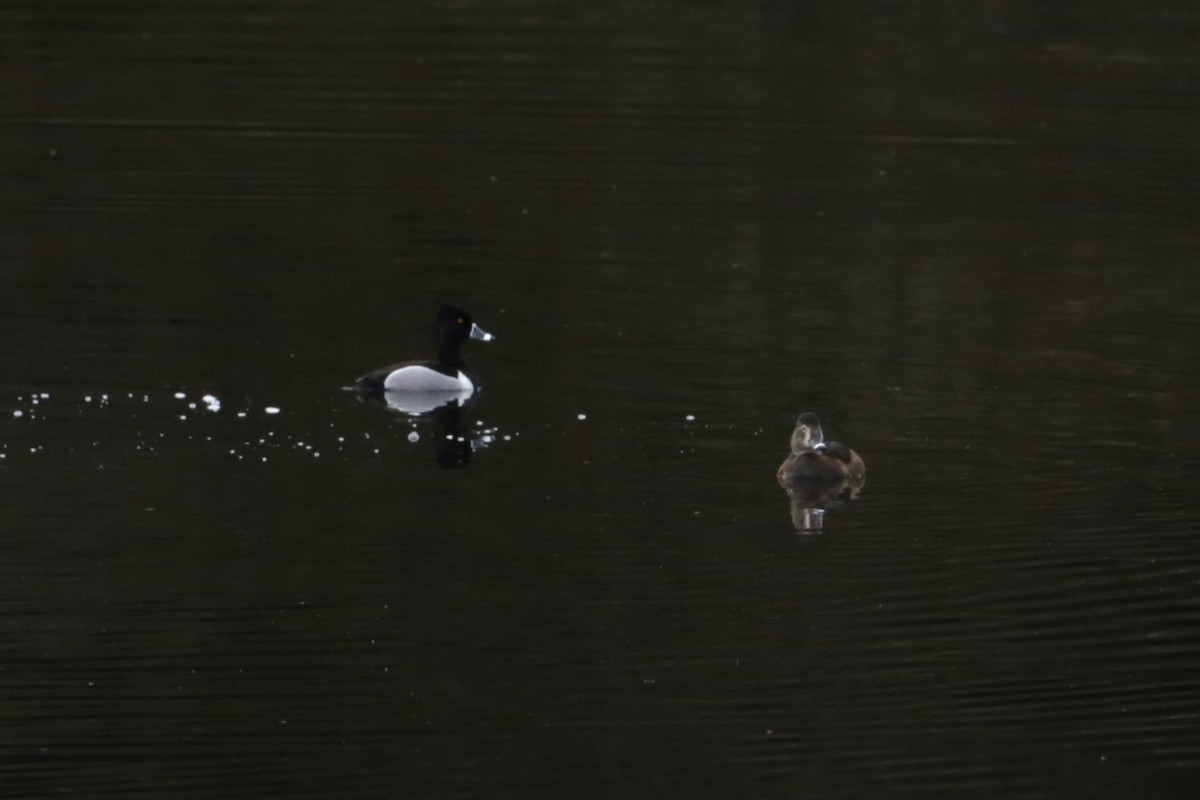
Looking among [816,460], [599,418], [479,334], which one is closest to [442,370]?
[479,334]

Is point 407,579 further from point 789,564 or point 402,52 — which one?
point 402,52

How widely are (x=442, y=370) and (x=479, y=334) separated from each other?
0.74 metres

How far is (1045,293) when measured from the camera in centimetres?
1473

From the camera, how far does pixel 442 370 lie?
1244 centimetres

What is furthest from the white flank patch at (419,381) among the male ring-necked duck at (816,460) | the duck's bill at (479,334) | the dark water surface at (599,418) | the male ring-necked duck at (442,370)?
the male ring-necked duck at (816,460)

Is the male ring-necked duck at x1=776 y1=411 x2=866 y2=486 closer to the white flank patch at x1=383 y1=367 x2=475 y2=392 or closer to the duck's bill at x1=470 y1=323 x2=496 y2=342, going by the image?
the white flank patch at x1=383 y1=367 x2=475 y2=392

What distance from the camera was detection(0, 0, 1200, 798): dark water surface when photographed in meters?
7.49

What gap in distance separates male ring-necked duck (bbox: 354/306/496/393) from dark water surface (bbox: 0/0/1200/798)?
0.25 m

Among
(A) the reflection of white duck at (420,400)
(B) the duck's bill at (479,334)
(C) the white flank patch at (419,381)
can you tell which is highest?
(B) the duck's bill at (479,334)

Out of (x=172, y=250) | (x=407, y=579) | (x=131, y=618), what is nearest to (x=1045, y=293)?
(x=172, y=250)

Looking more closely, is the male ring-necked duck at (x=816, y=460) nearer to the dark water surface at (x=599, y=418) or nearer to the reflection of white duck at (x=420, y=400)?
the dark water surface at (x=599, y=418)

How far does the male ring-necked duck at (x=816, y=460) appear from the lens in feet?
33.9

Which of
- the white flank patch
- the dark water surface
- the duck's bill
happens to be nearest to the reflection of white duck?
the white flank patch

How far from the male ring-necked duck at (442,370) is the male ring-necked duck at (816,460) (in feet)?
7.82
